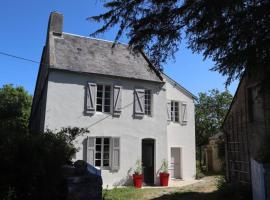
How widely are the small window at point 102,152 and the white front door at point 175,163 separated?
15.3 feet

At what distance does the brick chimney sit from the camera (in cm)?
1799

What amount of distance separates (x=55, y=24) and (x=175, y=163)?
10.7 m

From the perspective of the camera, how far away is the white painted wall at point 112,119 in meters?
15.3

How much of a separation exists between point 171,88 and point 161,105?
1706 millimetres

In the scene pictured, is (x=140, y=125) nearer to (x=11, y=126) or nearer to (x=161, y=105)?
(x=161, y=105)

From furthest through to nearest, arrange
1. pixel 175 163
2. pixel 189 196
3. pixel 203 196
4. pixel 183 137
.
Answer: pixel 183 137 → pixel 175 163 → pixel 189 196 → pixel 203 196

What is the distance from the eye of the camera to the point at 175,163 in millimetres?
19031

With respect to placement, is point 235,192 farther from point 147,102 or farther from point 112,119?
point 147,102

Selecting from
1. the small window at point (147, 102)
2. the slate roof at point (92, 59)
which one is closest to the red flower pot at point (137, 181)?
the small window at point (147, 102)

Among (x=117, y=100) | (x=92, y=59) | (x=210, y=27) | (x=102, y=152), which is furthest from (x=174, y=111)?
(x=210, y=27)

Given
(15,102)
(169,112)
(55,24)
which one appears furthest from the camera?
(15,102)

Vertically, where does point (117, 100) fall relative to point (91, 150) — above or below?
above

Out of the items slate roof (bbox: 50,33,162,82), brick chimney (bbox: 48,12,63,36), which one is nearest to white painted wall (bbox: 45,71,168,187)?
slate roof (bbox: 50,33,162,82)

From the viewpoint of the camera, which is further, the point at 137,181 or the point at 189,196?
the point at 137,181
